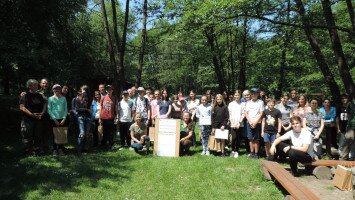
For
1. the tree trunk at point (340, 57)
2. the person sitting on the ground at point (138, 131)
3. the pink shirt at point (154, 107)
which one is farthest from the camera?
the pink shirt at point (154, 107)

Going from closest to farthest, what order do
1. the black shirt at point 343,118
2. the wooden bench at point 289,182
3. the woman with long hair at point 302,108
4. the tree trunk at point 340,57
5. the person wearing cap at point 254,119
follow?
the wooden bench at point 289,182 < the person wearing cap at point 254,119 < the woman with long hair at point 302,108 < the black shirt at point 343,118 < the tree trunk at point 340,57

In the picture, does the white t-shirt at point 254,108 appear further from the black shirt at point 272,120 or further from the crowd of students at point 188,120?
the black shirt at point 272,120

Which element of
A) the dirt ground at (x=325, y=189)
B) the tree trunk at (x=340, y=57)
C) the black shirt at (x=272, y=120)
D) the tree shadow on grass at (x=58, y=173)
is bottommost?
the dirt ground at (x=325, y=189)

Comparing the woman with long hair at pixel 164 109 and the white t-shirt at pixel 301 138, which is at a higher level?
the woman with long hair at pixel 164 109

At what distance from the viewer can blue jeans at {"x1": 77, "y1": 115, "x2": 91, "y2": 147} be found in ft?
29.9

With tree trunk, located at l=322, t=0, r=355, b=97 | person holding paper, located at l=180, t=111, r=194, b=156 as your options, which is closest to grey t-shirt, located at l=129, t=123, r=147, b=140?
person holding paper, located at l=180, t=111, r=194, b=156

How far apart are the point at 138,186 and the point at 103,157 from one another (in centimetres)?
220

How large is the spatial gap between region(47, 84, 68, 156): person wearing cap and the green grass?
2.88 feet

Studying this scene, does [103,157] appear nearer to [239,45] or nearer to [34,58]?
[34,58]

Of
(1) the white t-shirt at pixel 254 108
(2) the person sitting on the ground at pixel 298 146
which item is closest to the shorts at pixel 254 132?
(1) the white t-shirt at pixel 254 108

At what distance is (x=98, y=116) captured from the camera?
33.0 ft

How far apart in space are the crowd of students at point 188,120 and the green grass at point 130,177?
0.66 meters

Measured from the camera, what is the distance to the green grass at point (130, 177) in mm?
6566

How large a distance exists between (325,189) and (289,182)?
135 cm
